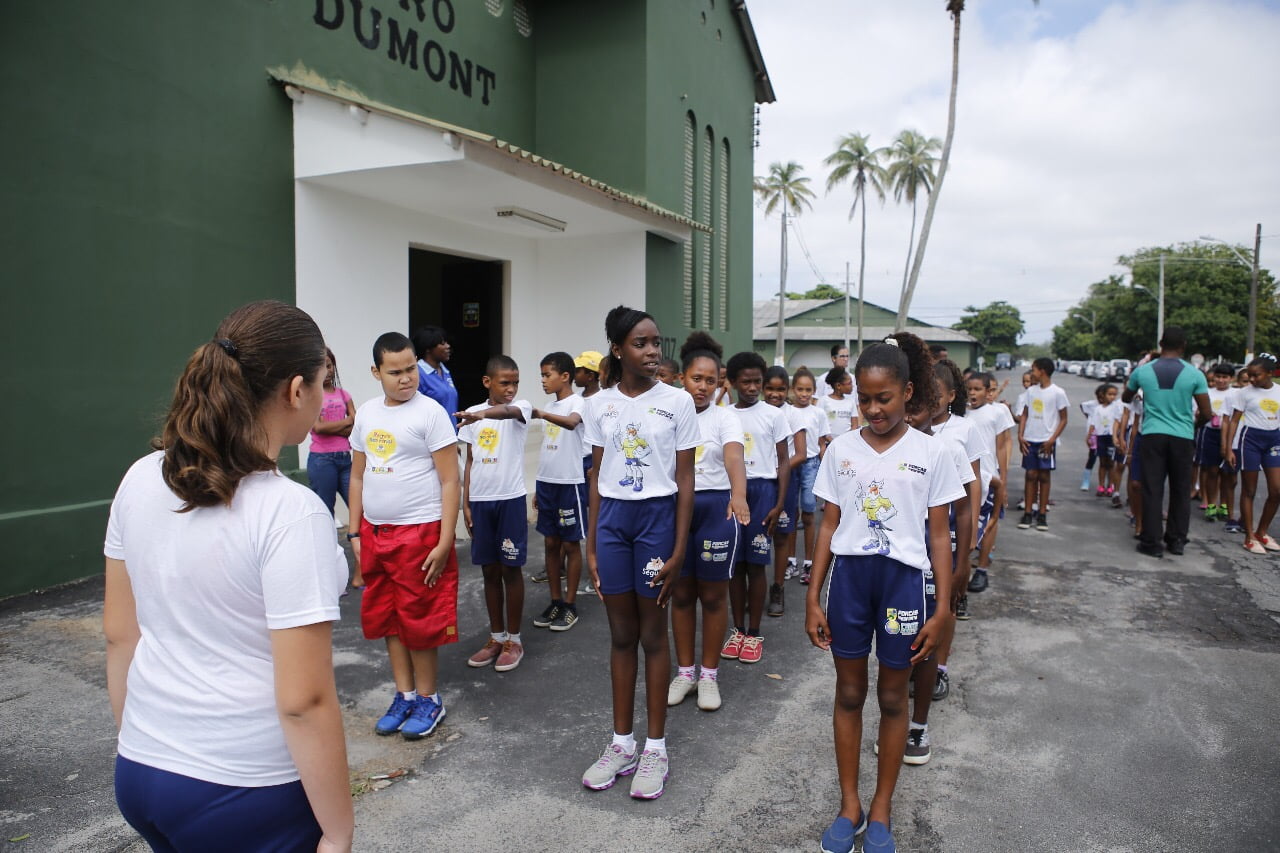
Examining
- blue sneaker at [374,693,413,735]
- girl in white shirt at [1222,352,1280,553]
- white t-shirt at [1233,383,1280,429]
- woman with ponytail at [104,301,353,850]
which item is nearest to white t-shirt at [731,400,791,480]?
blue sneaker at [374,693,413,735]

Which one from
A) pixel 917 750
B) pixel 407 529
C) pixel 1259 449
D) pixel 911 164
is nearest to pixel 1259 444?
pixel 1259 449

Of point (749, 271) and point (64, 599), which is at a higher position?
point (749, 271)

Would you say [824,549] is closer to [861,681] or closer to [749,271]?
[861,681]

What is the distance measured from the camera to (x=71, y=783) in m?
3.32

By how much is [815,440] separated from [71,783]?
17.8 feet

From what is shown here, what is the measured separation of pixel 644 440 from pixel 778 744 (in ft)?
5.22

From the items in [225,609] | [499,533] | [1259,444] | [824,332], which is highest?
[824,332]

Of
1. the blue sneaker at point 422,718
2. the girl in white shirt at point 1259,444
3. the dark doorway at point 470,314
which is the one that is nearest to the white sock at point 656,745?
the blue sneaker at point 422,718

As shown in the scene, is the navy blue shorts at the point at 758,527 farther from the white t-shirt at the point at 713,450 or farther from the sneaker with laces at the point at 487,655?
the sneaker with laces at the point at 487,655

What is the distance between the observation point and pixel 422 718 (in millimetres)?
3807

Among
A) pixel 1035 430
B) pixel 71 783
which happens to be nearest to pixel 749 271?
pixel 1035 430

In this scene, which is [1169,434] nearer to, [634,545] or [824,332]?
[634,545]

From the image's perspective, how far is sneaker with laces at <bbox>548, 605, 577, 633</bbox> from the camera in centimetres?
536

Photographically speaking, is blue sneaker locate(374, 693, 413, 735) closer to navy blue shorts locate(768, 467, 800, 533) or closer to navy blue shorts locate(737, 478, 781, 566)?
navy blue shorts locate(737, 478, 781, 566)
